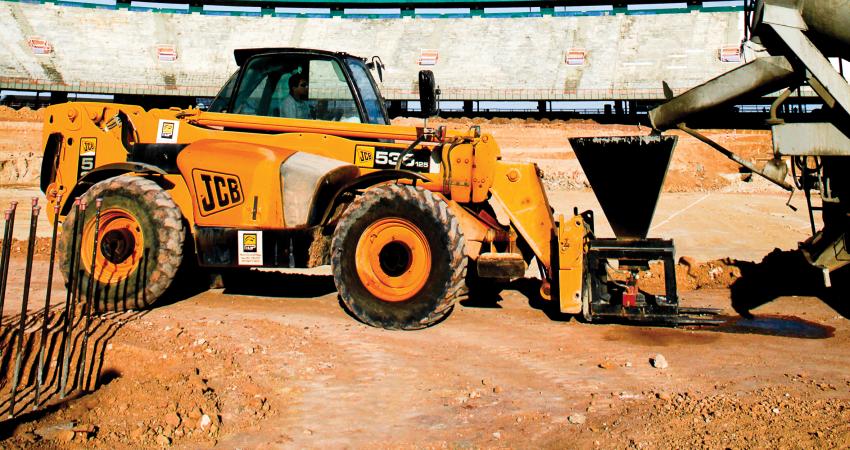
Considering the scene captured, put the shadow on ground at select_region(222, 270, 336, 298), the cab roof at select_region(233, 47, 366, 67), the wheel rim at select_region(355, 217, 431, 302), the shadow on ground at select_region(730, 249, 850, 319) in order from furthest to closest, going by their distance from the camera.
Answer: the shadow on ground at select_region(222, 270, 336, 298) → the shadow on ground at select_region(730, 249, 850, 319) → the cab roof at select_region(233, 47, 366, 67) → the wheel rim at select_region(355, 217, 431, 302)

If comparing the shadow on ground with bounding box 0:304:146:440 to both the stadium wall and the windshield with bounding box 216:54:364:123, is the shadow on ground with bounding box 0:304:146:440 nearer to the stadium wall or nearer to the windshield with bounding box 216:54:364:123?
the windshield with bounding box 216:54:364:123

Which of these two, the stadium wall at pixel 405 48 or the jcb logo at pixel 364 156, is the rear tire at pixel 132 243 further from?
the stadium wall at pixel 405 48

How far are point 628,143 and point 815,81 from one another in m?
1.98

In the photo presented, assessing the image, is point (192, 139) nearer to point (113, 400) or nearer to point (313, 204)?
point (313, 204)

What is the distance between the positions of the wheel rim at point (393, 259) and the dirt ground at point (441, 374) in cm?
45

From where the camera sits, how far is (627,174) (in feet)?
22.0

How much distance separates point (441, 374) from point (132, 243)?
12.4 ft

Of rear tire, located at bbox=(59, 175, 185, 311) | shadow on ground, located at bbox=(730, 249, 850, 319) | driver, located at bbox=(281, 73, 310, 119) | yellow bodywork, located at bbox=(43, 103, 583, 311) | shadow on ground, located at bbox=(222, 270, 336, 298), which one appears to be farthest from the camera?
shadow on ground, located at bbox=(222, 270, 336, 298)

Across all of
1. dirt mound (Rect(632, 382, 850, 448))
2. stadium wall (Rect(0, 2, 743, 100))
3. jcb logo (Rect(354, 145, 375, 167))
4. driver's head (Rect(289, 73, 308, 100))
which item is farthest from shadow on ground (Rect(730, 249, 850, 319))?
stadium wall (Rect(0, 2, 743, 100))

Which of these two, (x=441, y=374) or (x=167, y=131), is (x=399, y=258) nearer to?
(x=441, y=374)

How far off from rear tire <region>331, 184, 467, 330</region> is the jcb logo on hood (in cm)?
119

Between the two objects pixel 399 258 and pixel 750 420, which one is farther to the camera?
pixel 399 258

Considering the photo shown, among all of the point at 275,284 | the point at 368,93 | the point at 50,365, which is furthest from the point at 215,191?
the point at 275,284

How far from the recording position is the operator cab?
23.9 ft
